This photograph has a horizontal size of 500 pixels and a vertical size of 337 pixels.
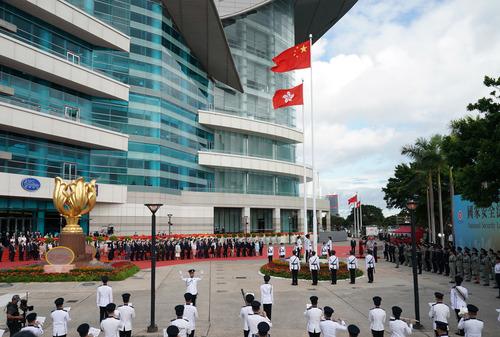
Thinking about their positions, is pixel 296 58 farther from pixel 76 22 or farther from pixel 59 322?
pixel 76 22

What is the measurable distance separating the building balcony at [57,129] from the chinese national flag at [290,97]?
26.1 m

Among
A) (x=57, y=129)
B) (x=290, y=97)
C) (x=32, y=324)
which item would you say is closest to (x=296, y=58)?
(x=290, y=97)

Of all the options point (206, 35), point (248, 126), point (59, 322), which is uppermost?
point (206, 35)

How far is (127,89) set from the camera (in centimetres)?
4881

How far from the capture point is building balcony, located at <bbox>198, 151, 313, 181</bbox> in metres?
58.8

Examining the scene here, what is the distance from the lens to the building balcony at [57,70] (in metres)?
38.2

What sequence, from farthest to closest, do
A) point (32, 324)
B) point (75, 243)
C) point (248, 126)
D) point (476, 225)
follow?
point (248, 126)
point (476, 225)
point (75, 243)
point (32, 324)

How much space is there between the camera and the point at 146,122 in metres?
50.9

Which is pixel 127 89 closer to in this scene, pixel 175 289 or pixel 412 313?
pixel 175 289

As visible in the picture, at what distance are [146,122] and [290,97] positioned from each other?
30169mm

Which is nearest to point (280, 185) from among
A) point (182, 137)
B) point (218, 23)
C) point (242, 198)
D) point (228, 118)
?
point (242, 198)

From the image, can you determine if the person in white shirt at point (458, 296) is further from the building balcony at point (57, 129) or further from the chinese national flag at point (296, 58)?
Result: the building balcony at point (57, 129)

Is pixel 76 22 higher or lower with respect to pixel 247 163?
higher

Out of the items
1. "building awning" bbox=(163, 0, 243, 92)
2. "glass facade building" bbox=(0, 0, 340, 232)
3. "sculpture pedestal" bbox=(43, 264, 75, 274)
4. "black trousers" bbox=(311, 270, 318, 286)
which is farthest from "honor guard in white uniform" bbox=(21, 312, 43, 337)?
"building awning" bbox=(163, 0, 243, 92)
